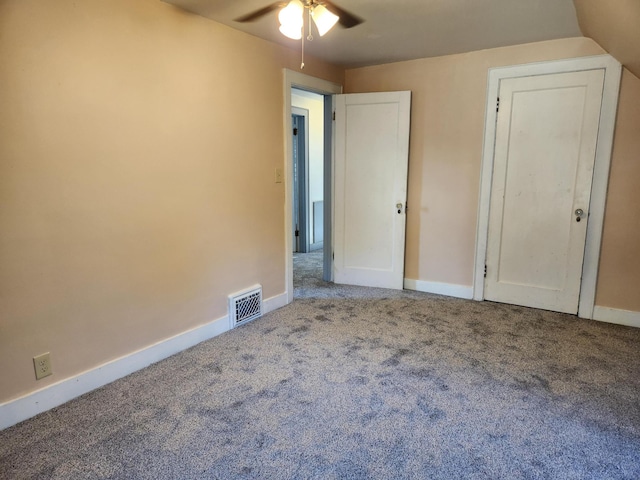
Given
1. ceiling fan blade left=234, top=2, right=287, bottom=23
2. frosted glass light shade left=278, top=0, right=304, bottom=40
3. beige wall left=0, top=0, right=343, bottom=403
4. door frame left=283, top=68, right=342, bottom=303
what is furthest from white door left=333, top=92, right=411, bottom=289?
frosted glass light shade left=278, top=0, right=304, bottom=40

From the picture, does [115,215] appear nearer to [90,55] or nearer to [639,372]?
[90,55]

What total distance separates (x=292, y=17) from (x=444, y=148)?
2121 mm

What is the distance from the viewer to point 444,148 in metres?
3.75

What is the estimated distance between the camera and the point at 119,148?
2.25 m

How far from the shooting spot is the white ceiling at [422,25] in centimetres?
241

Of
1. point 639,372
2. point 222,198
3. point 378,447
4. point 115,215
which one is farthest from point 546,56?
point 115,215

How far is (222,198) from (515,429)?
90.9 inches

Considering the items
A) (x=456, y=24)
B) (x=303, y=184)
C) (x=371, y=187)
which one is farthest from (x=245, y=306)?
(x=303, y=184)

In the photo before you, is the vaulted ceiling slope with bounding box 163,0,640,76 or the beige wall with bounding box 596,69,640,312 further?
the beige wall with bounding box 596,69,640,312

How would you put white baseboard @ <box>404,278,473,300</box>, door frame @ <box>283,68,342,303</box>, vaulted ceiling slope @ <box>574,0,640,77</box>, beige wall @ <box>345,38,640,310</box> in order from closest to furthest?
vaulted ceiling slope @ <box>574,0,640,77</box> → door frame @ <box>283,68,342,303</box> → beige wall @ <box>345,38,640,310</box> → white baseboard @ <box>404,278,473,300</box>

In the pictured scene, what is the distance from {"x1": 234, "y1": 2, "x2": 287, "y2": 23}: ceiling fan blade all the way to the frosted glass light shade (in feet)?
0.96

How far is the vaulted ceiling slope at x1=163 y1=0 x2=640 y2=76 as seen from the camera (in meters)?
2.32

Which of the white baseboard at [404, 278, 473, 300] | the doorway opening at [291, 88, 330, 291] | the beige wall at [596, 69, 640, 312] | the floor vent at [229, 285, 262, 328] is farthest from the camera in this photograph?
the doorway opening at [291, 88, 330, 291]

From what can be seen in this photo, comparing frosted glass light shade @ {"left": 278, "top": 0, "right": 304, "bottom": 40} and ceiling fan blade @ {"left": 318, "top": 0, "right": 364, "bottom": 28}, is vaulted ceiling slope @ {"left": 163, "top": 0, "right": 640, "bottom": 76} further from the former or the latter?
frosted glass light shade @ {"left": 278, "top": 0, "right": 304, "bottom": 40}
